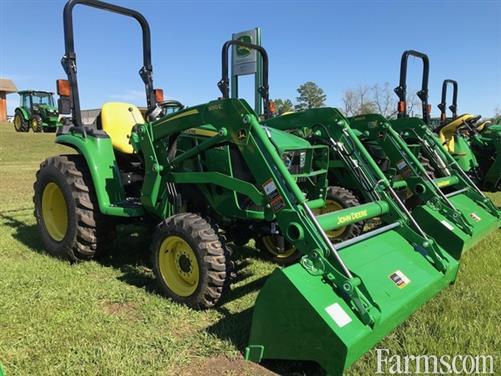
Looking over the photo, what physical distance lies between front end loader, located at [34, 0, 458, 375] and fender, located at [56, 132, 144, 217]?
11mm

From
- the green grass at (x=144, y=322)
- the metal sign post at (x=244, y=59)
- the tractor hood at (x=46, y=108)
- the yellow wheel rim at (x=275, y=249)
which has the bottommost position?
the green grass at (x=144, y=322)

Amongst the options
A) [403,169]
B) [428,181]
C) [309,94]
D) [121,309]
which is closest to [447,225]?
[428,181]

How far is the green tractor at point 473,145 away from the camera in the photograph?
26.2 ft

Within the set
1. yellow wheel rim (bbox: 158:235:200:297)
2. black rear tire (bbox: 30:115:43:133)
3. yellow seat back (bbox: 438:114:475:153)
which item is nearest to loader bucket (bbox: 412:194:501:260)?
yellow wheel rim (bbox: 158:235:200:297)

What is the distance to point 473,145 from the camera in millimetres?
9117

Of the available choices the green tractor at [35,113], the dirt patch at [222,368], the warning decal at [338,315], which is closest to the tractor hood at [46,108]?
the green tractor at [35,113]

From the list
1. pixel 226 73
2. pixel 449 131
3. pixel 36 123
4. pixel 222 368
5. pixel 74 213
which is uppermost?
pixel 226 73

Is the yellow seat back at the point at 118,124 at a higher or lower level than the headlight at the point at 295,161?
higher

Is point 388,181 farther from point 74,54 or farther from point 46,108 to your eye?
point 46,108

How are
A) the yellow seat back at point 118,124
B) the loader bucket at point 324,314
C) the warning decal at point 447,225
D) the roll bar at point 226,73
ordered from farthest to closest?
1. the roll bar at point 226,73
2. the yellow seat back at point 118,124
3. the warning decal at point 447,225
4. the loader bucket at point 324,314

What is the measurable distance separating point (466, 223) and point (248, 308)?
262 cm

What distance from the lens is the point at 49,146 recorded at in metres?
20.4

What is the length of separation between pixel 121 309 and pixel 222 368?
1183mm

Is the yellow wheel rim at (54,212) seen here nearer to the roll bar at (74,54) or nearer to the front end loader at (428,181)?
the roll bar at (74,54)
